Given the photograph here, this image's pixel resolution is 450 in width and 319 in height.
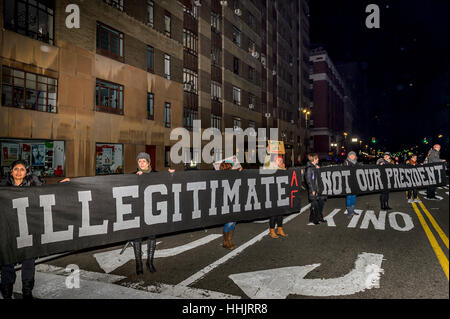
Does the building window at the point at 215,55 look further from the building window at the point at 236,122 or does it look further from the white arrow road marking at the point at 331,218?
the white arrow road marking at the point at 331,218

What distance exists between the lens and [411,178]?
12.3 m

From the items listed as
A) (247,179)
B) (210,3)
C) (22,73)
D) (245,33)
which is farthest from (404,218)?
(245,33)

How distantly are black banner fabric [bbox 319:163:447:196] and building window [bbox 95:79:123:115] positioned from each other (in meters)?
14.2

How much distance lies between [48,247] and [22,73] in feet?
43.0

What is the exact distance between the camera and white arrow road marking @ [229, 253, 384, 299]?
418 centimetres

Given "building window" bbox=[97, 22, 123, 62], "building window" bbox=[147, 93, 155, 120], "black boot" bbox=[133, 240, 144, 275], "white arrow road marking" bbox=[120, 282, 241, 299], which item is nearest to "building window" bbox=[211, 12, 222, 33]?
"building window" bbox=[147, 93, 155, 120]

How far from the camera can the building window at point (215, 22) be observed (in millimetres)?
31219

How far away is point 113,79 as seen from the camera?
1880cm

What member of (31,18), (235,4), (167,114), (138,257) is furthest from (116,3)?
(235,4)

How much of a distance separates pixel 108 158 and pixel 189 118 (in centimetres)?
1017

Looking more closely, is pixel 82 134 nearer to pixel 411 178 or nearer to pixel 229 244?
pixel 229 244

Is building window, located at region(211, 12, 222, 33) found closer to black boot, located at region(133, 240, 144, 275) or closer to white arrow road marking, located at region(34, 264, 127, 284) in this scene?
black boot, located at region(133, 240, 144, 275)

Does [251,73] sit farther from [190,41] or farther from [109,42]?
[109,42]

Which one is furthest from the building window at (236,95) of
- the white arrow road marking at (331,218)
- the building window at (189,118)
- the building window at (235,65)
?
the white arrow road marking at (331,218)
